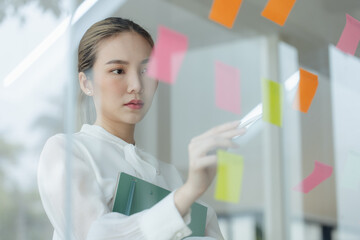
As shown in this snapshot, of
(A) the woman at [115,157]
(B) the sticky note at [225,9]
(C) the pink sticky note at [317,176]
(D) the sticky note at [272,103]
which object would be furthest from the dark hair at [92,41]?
(C) the pink sticky note at [317,176]

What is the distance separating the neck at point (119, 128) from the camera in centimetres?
83

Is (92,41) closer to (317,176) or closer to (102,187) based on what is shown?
(102,187)

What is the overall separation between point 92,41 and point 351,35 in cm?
48

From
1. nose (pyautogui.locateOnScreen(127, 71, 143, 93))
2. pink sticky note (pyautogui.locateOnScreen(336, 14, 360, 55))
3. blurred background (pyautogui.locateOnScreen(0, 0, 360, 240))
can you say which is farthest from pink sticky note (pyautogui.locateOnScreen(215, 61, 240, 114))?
pink sticky note (pyautogui.locateOnScreen(336, 14, 360, 55))

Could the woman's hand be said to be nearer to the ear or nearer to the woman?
the woman

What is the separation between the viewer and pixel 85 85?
0.85 meters

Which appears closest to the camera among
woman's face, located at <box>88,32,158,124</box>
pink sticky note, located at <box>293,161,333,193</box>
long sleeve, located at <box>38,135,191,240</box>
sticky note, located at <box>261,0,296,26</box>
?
long sleeve, located at <box>38,135,191,240</box>

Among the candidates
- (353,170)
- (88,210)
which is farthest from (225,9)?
(353,170)

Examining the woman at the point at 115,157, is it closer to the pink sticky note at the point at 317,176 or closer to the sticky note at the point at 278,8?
the sticky note at the point at 278,8

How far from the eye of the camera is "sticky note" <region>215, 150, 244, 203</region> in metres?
0.74

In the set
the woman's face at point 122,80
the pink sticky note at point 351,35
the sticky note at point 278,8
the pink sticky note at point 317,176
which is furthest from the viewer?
the pink sticky note at point 317,176

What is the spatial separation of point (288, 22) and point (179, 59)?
52cm

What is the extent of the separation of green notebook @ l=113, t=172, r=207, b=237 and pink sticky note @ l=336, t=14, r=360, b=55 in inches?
18.2

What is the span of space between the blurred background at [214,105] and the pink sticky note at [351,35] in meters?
0.03
